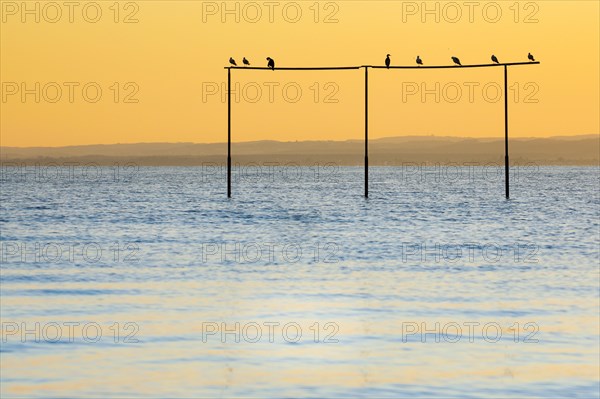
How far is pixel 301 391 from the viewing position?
14977mm

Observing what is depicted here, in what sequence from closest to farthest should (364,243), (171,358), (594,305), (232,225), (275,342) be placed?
(171,358)
(275,342)
(594,305)
(364,243)
(232,225)

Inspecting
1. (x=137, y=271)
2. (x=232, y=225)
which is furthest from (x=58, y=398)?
(x=232, y=225)

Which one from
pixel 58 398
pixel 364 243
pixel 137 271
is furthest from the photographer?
pixel 364 243

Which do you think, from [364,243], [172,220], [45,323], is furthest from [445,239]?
[45,323]

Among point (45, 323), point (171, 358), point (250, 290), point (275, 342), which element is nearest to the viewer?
point (171, 358)

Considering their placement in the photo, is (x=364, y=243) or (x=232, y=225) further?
(x=232, y=225)

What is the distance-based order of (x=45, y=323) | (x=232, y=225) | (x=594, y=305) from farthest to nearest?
(x=232, y=225)
(x=594, y=305)
(x=45, y=323)

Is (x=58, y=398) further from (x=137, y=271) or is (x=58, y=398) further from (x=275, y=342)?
(x=137, y=271)

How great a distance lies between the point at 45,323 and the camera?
2073 centimetres

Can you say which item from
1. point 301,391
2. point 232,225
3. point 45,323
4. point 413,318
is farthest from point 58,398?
point 232,225

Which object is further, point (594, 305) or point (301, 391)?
point (594, 305)

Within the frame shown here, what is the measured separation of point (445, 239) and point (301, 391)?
3134cm

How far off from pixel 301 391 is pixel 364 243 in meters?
28.6

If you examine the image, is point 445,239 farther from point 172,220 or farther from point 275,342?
point 275,342
